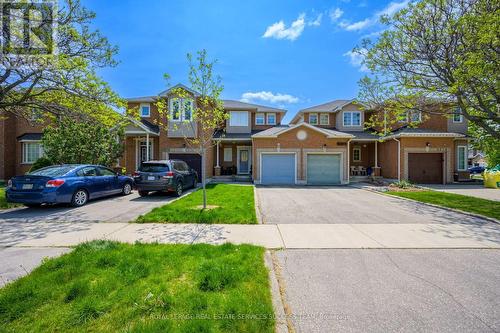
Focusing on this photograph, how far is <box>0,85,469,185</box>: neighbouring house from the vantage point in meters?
18.6

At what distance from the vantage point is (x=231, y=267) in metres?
3.74

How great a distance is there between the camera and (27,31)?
866 centimetres

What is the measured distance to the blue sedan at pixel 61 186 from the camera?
808cm

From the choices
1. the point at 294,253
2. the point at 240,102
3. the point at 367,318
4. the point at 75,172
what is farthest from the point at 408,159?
the point at 75,172

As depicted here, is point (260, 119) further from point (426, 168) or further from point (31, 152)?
point (31, 152)

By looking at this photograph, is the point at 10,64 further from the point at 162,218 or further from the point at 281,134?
the point at 281,134

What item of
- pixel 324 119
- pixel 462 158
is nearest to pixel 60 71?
pixel 324 119

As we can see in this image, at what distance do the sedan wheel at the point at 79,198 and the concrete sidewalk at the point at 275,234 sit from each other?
7.81ft

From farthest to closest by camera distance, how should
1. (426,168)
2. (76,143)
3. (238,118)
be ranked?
(238,118), (426,168), (76,143)

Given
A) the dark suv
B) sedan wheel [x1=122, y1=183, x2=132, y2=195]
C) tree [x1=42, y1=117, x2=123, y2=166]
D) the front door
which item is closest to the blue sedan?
sedan wheel [x1=122, y1=183, x2=132, y2=195]

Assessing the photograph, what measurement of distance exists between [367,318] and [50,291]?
398cm

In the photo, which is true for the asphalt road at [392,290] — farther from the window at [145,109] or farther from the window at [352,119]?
the window at [352,119]

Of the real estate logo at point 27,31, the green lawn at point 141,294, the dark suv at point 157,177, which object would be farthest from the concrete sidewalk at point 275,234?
the real estate logo at point 27,31

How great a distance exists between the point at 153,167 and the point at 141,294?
908cm
